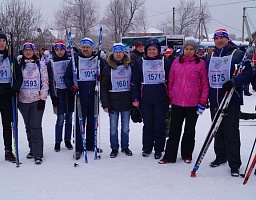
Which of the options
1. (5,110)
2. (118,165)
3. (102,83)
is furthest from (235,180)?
(5,110)

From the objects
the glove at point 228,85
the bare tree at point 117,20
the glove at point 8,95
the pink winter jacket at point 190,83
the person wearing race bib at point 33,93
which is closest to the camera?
the glove at point 228,85

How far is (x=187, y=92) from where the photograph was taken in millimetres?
4430

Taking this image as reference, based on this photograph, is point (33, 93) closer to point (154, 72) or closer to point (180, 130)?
point (154, 72)

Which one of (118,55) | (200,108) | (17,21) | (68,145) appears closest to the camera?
(200,108)

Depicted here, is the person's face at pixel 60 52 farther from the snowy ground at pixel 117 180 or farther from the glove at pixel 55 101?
the snowy ground at pixel 117 180

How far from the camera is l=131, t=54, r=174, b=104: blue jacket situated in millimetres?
4773

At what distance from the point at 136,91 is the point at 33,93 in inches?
66.0

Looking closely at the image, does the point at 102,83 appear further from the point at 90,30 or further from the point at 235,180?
the point at 90,30

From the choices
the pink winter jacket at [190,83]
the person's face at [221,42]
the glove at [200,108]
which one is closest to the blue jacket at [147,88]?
the pink winter jacket at [190,83]

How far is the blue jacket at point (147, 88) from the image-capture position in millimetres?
4773

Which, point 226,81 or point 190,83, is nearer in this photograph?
point 226,81

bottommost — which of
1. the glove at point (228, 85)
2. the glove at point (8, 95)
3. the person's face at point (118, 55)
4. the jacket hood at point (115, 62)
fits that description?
the glove at point (8, 95)

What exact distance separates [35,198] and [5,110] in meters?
1.82

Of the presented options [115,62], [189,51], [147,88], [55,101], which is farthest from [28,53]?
[189,51]
